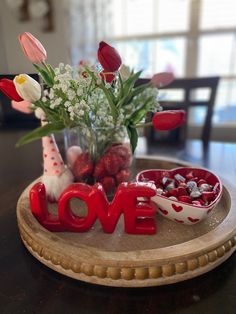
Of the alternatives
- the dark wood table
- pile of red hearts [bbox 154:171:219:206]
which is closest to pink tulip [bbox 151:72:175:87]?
pile of red hearts [bbox 154:171:219:206]

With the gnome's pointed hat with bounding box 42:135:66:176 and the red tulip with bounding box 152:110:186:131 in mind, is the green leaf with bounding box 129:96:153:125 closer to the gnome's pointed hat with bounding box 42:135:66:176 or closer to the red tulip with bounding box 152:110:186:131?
the red tulip with bounding box 152:110:186:131

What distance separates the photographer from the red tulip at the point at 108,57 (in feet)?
1.98

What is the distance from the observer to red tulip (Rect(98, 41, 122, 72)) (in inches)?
23.7

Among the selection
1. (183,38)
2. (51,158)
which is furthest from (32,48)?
(183,38)

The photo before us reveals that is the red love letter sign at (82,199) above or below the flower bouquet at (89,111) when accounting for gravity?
below

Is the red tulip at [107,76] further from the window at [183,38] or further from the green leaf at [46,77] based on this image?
the window at [183,38]

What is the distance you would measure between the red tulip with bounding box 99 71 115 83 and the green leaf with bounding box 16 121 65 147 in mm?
159

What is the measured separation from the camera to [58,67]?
2.19ft

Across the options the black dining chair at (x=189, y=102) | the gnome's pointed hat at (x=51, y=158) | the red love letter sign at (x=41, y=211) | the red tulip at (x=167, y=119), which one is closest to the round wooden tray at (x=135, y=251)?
the red love letter sign at (x=41, y=211)

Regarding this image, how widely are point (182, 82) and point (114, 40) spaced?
127 cm

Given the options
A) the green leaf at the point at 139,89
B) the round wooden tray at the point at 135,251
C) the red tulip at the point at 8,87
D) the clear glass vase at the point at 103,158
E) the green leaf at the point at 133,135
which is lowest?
the round wooden tray at the point at 135,251

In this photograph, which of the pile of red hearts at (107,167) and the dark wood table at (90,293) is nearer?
the dark wood table at (90,293)

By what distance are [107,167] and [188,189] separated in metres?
0.22

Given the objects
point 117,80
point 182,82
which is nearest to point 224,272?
point 117,80
